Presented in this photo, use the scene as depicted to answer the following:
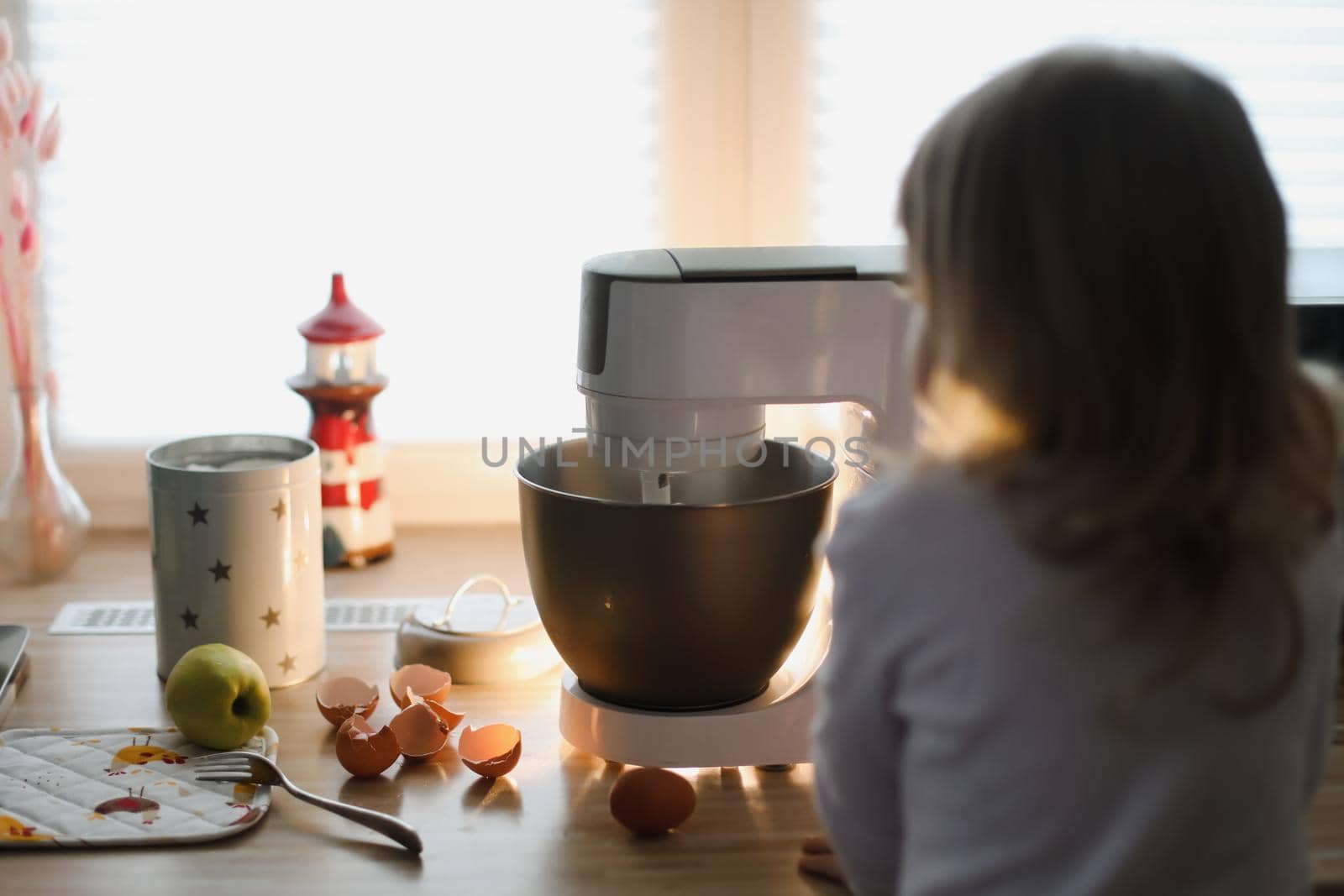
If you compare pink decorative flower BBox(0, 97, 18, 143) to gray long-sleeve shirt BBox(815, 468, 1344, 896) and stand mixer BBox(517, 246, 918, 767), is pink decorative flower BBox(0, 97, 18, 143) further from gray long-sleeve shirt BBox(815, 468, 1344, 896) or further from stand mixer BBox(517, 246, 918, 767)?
gray long-sleeve shirt BBox(815, 468, 1344, 896)

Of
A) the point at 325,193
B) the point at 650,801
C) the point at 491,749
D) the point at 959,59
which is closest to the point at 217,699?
the point at 491,749

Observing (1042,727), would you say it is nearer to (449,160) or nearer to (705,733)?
(705,733)

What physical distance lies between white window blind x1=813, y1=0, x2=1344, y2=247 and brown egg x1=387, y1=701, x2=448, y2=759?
2.81 ft

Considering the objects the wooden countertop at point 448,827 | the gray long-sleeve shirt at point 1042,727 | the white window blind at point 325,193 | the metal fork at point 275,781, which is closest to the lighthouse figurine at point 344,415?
the white window blind at point 325,193

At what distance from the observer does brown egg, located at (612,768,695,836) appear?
914 mm

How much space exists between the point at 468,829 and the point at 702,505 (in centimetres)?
28

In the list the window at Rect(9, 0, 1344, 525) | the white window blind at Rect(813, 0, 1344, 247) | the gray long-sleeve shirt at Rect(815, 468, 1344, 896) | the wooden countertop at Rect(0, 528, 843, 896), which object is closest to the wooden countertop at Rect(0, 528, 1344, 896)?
the wooden countertop at Rect(0, 528, 843, 896)

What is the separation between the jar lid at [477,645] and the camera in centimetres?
118

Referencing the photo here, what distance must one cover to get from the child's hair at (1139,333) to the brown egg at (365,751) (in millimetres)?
554

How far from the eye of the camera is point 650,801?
913 millimetres

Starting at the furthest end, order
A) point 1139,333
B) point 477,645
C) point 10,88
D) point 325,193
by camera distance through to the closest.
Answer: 1. point 325,193
2. point 10,88
3. point 477,645
4. point 1139,333

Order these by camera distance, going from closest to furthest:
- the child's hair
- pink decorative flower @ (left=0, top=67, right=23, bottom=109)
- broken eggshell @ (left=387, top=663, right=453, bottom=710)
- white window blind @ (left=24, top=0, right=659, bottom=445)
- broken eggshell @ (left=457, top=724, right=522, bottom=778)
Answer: the child's hair
broken eggshell @ (left=457, top=724, right=522, bottom=778)
broken eggshell @ (left=387, top=663, right=453, bottom=710)
pink decorative flower @ (left=0, top=67, right=23, bottom=109)
white window blind @ (left=24, top=0, right=659, bottom=445)

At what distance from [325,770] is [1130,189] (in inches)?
28.3

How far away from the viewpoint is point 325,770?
102 centimetres
